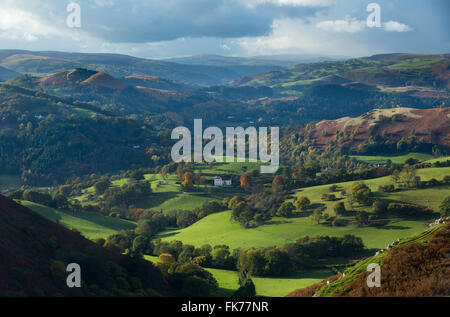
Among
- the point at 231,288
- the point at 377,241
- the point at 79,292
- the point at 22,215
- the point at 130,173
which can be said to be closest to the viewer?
the point at 79,292

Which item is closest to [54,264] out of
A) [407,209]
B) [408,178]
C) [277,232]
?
[277,232]

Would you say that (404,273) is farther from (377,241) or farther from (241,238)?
(241,238)

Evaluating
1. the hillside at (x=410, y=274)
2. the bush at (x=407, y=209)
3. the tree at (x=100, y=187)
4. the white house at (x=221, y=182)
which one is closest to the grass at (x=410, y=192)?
the bush at (x=407, y=209)

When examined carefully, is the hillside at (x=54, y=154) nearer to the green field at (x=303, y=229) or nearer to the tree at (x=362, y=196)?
the green field at (x=303, y=229)

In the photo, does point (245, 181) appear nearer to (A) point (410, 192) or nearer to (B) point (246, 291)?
(A) point (410, 192)

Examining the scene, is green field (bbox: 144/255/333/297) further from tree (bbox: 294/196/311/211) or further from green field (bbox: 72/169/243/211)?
green field (bbox: 72/169/243/211)

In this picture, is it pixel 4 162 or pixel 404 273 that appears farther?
pixel 4 162
